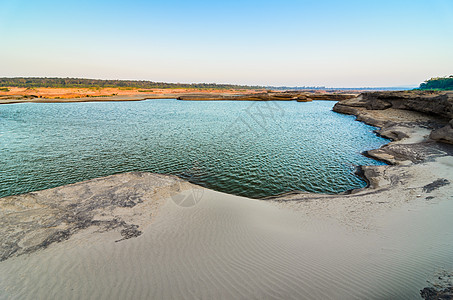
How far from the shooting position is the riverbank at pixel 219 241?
439cm

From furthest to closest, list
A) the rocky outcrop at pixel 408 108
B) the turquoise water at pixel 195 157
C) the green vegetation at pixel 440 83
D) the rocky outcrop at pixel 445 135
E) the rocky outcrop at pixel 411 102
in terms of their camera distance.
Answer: the green vegetation at pixel 440 83 → the rocky outcrop at pixel 411 102 → the rocky outcrop at pixel 408 108 → the rocky outcrop at pixel 445 135 → the turquoise water at pixel 195 157

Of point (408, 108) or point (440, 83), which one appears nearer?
point (408, 108)

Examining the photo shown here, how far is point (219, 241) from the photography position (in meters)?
6.31

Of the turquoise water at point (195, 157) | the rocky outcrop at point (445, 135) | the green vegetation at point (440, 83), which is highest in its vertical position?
the green vegetation at point (440, 83)

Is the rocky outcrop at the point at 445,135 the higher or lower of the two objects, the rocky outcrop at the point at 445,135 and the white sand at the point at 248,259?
the higher

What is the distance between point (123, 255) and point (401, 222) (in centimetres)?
949

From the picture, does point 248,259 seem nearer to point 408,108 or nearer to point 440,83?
point 408,108

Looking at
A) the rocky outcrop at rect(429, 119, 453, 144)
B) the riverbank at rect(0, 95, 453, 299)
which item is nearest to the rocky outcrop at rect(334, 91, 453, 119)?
the rocky outcrop at rect(429, 119, 453, 144)

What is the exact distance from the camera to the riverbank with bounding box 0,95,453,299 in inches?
173

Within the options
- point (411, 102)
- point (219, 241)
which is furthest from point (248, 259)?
point (411, 102)

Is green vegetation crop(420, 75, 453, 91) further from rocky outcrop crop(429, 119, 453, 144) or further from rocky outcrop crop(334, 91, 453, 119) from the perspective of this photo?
rocky outcrop crop(429, 119, 453, 144)

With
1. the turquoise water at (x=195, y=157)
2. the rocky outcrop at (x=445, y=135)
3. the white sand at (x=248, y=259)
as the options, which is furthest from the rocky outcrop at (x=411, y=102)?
the white sand at (x=248, y=259)

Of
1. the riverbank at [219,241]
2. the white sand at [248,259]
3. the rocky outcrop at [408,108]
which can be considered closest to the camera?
the white sand at [248,259]

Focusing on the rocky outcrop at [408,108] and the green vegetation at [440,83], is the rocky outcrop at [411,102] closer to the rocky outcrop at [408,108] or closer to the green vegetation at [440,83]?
the rocky outcrop at [408,108]
